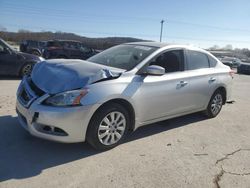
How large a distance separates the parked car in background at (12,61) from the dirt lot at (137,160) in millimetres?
4335

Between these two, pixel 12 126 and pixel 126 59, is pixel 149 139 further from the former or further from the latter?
pixel 12 126

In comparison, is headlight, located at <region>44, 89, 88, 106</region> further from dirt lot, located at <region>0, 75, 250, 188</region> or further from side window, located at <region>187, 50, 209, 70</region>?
side window, located at <region>187, 50, 209, 70</region>

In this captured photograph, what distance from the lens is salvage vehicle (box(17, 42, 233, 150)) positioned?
3.67 meters

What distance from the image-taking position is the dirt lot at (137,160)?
330 centimetres

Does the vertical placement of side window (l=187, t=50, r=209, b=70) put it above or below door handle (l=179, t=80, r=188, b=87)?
above

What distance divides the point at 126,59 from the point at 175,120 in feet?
6.28

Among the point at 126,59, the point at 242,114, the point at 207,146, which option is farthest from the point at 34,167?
the point at 242,114

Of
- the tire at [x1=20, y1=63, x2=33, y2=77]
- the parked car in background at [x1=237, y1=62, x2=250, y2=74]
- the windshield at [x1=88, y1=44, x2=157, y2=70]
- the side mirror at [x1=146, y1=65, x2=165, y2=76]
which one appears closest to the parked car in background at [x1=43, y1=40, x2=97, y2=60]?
the tire at [x1=20, y1=63, x2=33, y2=77]

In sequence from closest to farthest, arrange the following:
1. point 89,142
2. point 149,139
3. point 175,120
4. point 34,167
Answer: point 34,167, point 89,142, point 149,139, point 175,120

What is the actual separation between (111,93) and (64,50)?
1370 centimetres

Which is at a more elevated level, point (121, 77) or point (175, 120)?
point (121, 77)

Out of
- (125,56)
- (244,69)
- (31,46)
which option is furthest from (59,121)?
(244,69)

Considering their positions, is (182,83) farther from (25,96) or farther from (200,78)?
(25,96)

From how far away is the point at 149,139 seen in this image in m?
4.69
